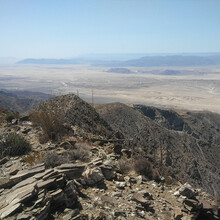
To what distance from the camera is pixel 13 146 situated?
8.27 metres

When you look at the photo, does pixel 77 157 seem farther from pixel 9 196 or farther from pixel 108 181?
pixel 9 196

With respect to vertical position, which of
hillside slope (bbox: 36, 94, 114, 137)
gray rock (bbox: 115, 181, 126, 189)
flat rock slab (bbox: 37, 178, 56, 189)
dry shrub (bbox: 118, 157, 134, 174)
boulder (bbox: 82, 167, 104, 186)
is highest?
flat rock slab (bbox: 37, 178, 56, 189)

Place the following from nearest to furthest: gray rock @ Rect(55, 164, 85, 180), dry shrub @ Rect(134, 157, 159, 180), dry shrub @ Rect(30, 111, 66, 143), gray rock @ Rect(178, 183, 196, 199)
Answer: gray rock @ Rect(55, 164, 85, 180) → gray rock @ Rect(178, 183, 196, 199) → dry shrub @ Rect(134, 157, 159, 180) → dry shrub @ Rect(30, 111, 66, 143)

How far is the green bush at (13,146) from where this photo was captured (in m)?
8.20

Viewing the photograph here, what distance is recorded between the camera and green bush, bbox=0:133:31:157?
8.20 metres

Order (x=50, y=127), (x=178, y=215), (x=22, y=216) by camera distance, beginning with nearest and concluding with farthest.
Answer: (x=22, y=216), (x=178, y=215), (x=50, y=127)

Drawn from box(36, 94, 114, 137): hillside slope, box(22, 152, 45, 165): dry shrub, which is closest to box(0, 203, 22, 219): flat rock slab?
box(22, 152, 45, 165): dry shrub

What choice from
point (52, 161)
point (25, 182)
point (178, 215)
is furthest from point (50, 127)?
point (178, 215)

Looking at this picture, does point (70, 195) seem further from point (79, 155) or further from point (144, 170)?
point (144, 170)

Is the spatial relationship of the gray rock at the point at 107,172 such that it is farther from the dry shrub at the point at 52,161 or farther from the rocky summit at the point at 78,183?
the dry shrub at the point at 52,161

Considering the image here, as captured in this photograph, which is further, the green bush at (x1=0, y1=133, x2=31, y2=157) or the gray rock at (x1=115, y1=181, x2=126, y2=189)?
the green bush at (x1=0, y1=133, x2=31, y2=157)

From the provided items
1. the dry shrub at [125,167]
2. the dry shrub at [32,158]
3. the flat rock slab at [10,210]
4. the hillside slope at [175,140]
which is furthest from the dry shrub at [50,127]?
the flat rock slab at [10,210]

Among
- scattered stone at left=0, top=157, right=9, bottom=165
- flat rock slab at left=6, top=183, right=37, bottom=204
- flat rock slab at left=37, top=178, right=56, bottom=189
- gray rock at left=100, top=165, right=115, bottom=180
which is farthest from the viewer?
scattered stone at left=0, top=157, right=9, bottom=165

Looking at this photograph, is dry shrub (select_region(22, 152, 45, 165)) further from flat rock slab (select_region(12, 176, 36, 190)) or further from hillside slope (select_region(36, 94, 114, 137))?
hillside slope (select_region(36, 94, 114, 137))
